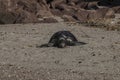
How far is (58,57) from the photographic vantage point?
13.6 metres

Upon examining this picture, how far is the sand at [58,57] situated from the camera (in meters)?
11.3

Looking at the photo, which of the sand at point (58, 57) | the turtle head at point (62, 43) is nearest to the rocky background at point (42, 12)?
the sand at point (58, 57)

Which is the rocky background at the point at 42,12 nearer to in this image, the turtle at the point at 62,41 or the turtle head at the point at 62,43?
the turtle at the point at 62,41

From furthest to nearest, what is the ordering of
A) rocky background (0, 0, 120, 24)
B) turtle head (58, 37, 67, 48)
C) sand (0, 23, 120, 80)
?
rocky background (0, 0, 120, 24)
turtle head (58, 37, 67, 48)
sand (0, 23, 120, 80)

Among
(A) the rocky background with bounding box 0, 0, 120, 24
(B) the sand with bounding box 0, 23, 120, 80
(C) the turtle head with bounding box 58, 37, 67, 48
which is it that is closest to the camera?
(B) the sand with bounding box 0, 23, 120, 80

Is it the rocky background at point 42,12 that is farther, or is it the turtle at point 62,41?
the rocky background at point 42,12

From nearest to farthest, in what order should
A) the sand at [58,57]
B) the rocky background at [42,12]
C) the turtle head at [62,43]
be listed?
1. the sand at [58,57]
2. the turtle head at [62,43]
3. the rocky background at [42,12]

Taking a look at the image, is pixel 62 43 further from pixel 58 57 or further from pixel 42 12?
pixel 42 12

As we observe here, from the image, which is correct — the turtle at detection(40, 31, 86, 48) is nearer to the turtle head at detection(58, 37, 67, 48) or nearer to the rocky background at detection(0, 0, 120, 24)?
the turtle head at detection(58, 37, 67, 48)

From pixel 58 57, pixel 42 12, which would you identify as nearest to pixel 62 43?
pixel 58 57

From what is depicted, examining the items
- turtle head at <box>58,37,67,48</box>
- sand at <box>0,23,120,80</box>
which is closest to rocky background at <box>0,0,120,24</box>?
sand at <box>0,23,120,80</box>

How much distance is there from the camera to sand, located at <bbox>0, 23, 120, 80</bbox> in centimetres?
1130

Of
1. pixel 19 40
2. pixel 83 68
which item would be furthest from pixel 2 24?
pixel 83 68

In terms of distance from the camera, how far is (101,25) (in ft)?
69.8
